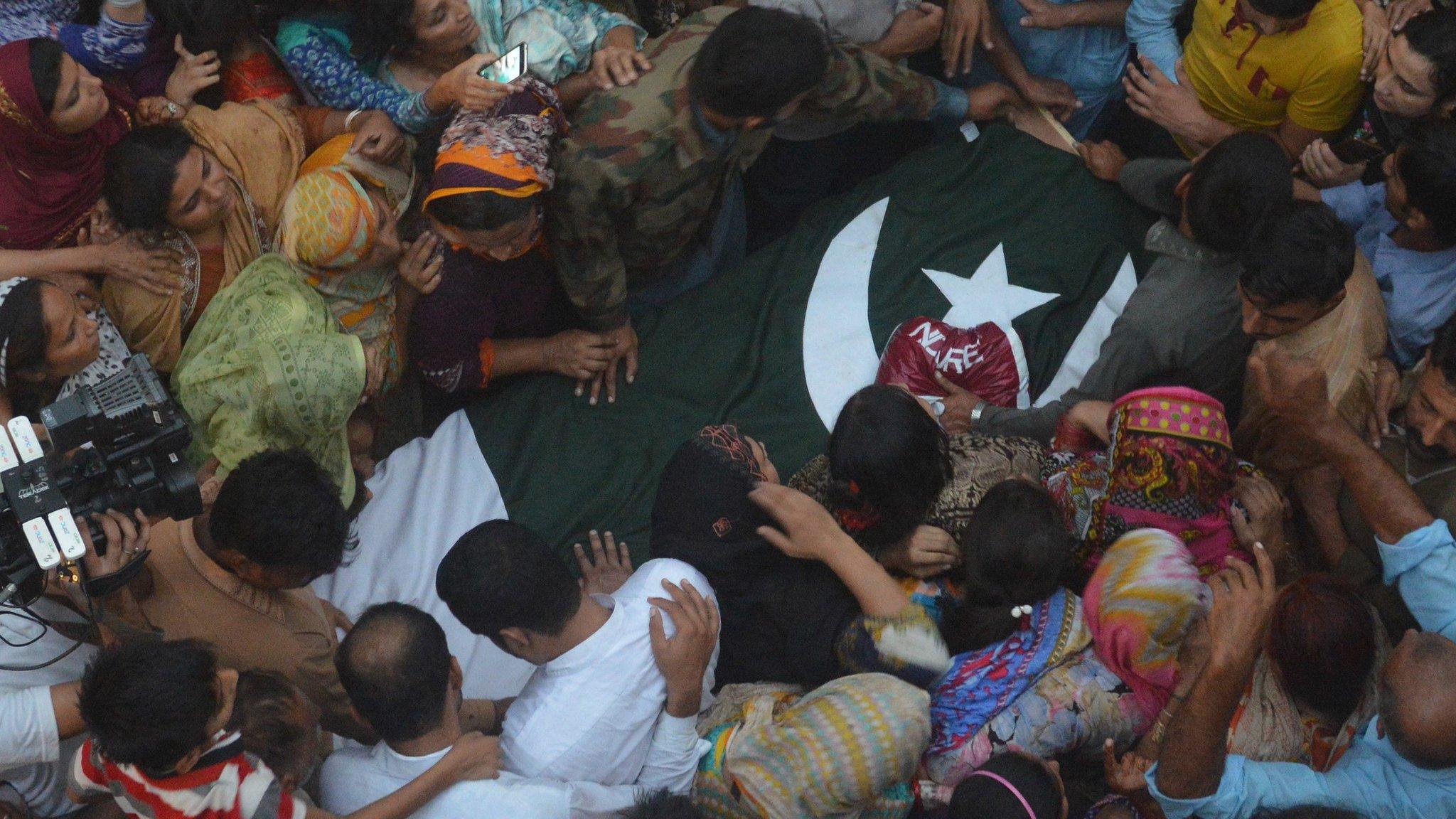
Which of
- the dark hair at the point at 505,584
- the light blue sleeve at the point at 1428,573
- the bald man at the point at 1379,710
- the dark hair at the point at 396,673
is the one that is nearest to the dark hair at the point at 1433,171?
the bald man at the point at 1379,710

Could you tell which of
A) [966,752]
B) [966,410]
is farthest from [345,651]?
[966,410]

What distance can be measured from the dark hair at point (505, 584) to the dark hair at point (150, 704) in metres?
0.47

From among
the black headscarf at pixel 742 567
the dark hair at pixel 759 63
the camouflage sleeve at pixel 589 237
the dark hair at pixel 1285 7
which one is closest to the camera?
the black headscarf at pixel 742 567

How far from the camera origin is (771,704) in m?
2.40

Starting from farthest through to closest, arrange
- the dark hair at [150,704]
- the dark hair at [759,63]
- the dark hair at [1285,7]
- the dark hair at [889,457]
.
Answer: the dark hair at [1285,7] < the dark hair at [759,63] < the dark hair at [889,457] < the dark hair at [150,704]

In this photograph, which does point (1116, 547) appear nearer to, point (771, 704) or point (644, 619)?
point (771, 704)

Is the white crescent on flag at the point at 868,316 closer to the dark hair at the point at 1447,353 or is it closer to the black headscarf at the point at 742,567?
the black headscarf at the point at 742,567

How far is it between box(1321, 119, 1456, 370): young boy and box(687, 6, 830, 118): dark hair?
140 centimetres

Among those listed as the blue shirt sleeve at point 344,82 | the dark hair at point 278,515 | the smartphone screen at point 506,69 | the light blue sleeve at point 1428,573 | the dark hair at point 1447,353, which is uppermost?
the smartphone screen at point 506,69

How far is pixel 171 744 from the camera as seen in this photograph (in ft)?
6.24

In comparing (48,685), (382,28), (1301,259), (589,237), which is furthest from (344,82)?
(1301,259)

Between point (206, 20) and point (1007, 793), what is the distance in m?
2.66

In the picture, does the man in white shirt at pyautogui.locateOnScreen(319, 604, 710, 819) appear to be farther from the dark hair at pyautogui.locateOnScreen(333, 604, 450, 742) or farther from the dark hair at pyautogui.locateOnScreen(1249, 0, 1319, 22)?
the dark hair at pyautogui.locateOnScreen(1249, 0, 1319, 22)

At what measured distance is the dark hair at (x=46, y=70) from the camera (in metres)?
2.60
